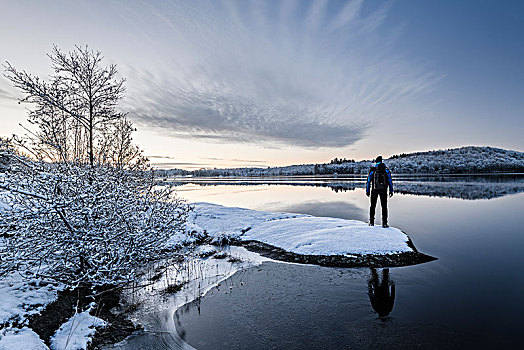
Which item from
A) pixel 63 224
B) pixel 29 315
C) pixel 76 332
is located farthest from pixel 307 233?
pixel 29 315

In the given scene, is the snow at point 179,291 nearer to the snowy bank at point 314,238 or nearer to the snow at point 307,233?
the snowy bank at point 314,238

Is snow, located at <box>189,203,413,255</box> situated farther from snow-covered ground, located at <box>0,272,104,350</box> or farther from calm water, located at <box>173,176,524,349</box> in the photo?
snow-covered ground, located at <box>0,272,104,350</box>

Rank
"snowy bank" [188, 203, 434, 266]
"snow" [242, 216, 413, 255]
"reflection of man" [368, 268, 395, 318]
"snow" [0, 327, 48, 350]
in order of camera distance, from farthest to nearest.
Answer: "snow" [242, 216, 413, 255] < "snowy bank" [188, 203, 434, 266] < "reflection of man" [368, 268, 395, 318] < "snow" [0, 327, 48, 350]

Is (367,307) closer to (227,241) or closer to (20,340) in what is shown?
(20,340)

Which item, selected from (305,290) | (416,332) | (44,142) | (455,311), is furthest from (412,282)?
(44,142)

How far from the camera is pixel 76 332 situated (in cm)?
447

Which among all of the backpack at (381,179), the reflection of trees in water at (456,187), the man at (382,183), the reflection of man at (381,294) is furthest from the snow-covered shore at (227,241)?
the reflection of trees in water at (456,187)

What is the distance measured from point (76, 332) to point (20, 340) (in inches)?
31.3

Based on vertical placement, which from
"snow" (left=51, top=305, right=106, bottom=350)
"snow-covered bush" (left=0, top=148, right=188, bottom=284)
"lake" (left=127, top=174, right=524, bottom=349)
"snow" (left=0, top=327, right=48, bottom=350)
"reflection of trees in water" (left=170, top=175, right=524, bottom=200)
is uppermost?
"snow-covered bush" (left=0, top=148, right=188, bottom=284)

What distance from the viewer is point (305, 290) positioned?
6270 millimetres

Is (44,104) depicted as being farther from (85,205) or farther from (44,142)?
(85,205)

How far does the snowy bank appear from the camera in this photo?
27.4ft

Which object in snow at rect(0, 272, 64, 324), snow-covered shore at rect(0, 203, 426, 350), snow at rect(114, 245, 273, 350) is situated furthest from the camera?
snow at rect(114, 245, 273, 350)

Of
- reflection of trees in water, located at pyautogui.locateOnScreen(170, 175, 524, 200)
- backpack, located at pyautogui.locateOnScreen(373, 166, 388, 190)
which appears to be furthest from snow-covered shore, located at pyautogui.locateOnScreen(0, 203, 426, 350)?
reflection of trees in water, located at pyautogui.locateOnScreen(170, 175, 524, 200)
